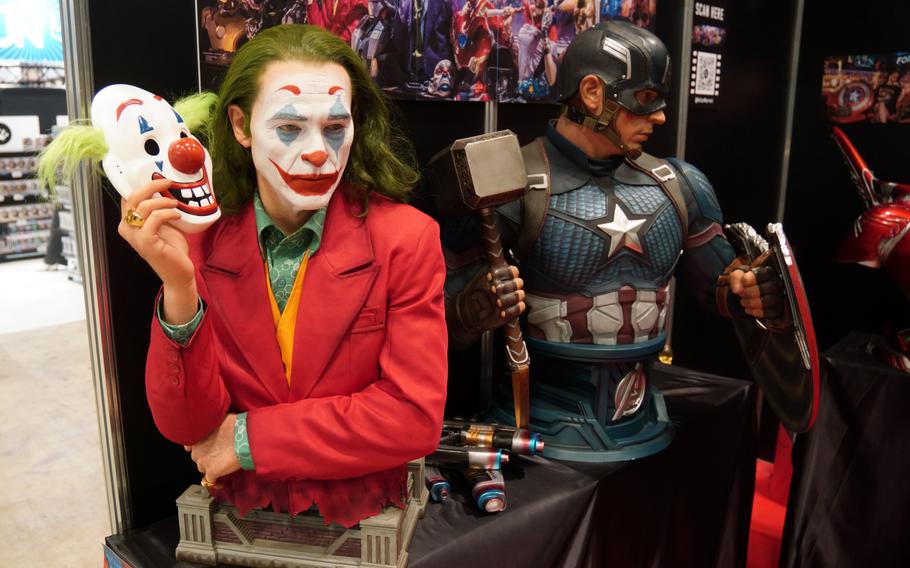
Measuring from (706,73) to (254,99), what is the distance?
2.06m

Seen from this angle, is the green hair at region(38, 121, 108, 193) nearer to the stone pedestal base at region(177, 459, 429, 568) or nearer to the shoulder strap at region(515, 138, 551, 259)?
the stone pedestal base at region(177, 459, 429, 568)

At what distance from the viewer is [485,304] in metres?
1.49

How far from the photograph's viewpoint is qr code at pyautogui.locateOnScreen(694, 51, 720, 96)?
2.66m

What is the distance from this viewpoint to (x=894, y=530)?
2.15 metres

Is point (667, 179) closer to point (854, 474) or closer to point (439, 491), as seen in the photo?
point (439, 491)

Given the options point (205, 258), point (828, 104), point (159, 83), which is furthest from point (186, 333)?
point (828, 104)

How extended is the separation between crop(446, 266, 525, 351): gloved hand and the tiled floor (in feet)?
5.44

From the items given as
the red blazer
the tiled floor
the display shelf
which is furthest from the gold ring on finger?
the display shelf

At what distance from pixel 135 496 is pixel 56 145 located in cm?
71

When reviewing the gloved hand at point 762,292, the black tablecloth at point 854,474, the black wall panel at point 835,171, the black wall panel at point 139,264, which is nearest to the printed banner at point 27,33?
the black wall panel at point 139,264

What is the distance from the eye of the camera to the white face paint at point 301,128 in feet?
3.45

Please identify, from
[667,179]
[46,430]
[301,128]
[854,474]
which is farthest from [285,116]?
[46,430]

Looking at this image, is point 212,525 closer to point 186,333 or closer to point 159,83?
point 186,333

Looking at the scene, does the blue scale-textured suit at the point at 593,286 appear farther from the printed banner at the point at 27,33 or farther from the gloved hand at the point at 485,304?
the printed banner at the point at 27,33
